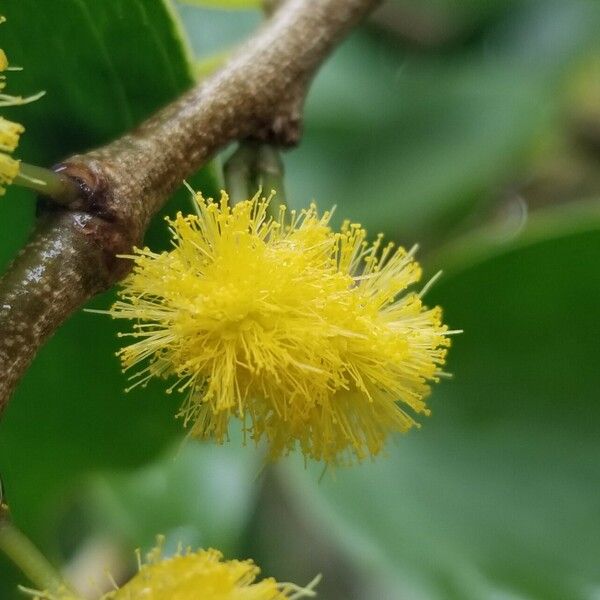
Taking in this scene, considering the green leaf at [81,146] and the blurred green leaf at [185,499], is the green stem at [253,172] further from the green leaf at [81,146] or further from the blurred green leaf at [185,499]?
the blurred green leaf at [185,499]

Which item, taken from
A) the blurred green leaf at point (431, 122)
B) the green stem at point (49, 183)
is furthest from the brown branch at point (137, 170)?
the blurred green leaf at point (431, 122)

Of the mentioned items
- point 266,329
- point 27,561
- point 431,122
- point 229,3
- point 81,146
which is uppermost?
point 431,122

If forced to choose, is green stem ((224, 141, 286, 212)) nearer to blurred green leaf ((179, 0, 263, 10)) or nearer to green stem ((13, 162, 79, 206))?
green stem ((13, 162, 79, 206))

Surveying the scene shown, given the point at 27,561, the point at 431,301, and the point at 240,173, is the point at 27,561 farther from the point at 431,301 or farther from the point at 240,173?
the point at 431,301

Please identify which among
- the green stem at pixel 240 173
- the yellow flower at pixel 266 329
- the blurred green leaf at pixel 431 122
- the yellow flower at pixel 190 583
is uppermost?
the blurred green leaf at pixel 431 122

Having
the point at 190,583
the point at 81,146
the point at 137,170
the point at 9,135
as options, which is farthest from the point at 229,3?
the point at 190,583

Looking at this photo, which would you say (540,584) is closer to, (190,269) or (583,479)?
(583,479)
